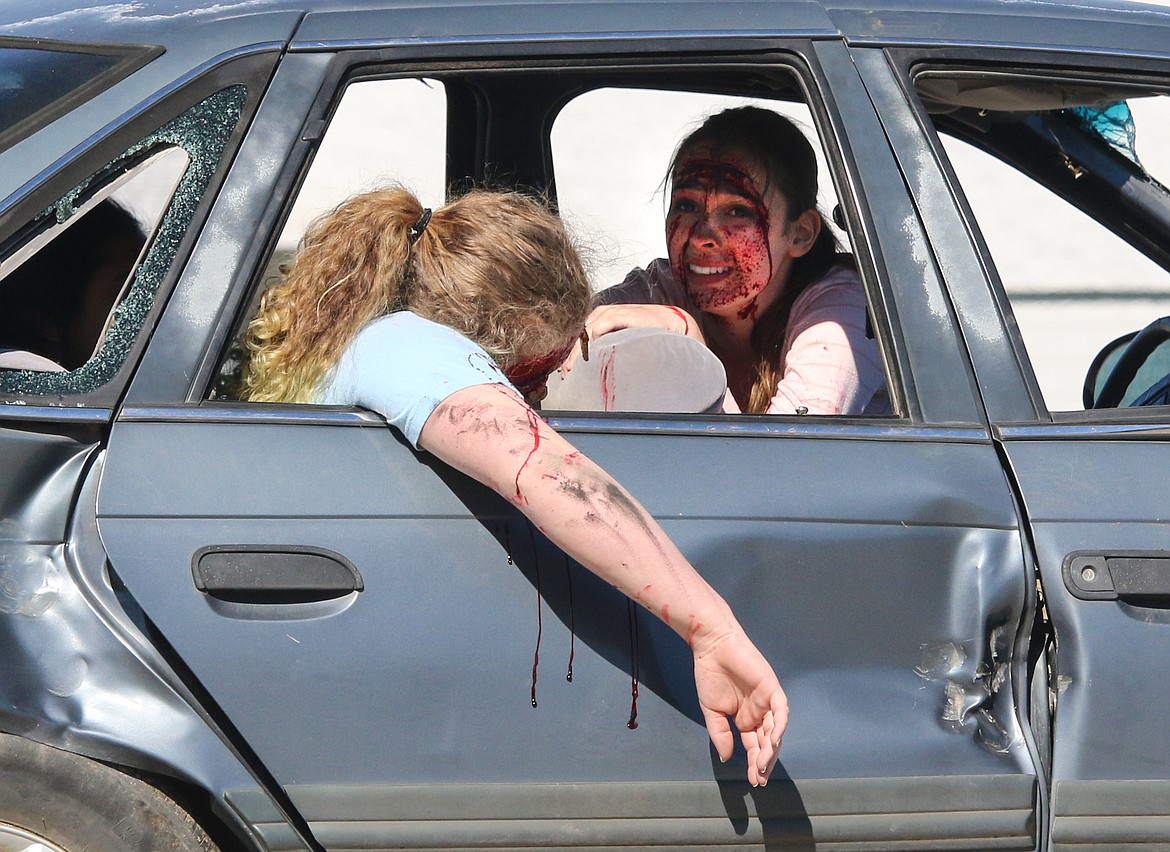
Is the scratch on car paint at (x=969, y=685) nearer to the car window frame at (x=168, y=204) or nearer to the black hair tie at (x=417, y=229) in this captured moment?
the black hair tie at (x=417, y=229)

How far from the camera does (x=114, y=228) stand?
186 cm

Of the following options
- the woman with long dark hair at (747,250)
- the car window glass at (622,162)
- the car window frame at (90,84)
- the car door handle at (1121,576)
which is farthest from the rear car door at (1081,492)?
the car window glass at (622,162)

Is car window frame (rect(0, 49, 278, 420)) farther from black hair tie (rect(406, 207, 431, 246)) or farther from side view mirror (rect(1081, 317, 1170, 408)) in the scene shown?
side view mirror (rect(1081, 317, 1170, 408))

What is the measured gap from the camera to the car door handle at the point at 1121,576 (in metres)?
1.68

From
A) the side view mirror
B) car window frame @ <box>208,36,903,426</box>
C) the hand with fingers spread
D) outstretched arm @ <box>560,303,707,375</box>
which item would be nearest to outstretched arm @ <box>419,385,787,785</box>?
the hand with fingers spread

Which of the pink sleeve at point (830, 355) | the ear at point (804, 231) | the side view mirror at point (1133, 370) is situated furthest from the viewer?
the side view mirror at point (1133, 370)

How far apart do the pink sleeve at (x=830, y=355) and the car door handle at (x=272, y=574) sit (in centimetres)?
84

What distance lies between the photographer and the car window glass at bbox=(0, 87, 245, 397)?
1692 mm

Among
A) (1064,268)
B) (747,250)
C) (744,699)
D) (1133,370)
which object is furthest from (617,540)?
(1064,268)

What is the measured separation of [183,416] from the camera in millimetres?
1651

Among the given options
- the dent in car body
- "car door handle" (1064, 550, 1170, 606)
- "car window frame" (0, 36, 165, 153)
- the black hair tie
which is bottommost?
the dent in car body

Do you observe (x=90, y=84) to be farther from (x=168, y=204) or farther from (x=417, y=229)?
(x=417, y=229)

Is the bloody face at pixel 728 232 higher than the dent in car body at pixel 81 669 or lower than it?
higher

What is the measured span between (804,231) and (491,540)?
3.79ft
